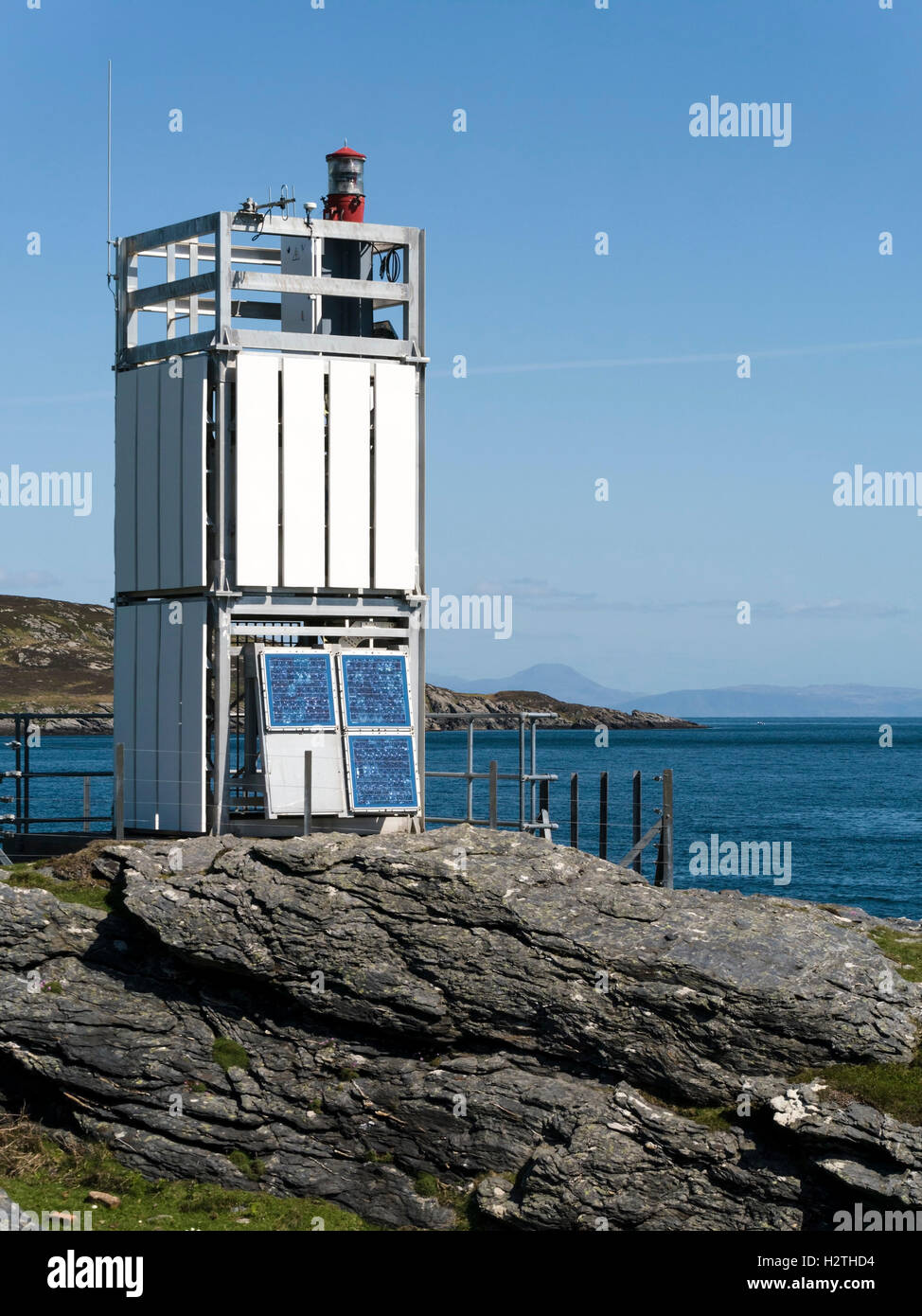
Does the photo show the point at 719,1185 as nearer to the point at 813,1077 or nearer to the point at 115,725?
the point at 813,1077

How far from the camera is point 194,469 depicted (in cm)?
2298

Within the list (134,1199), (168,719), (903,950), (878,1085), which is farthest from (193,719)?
(878,1085)

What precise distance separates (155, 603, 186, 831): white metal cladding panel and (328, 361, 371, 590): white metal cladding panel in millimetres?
2799

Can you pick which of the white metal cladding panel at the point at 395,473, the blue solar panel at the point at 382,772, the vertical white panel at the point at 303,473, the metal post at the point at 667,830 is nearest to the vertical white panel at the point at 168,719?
the vertical white panel at the point at 303,473

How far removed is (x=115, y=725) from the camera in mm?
24672

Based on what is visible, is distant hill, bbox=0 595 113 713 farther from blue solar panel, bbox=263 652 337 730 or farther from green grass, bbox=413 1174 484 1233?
green grass, bbox=413 1174 484 1233

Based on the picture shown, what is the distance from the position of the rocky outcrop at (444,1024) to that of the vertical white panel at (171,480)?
16.6 feet

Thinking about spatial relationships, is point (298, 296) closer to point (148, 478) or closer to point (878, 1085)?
point (148, 478)

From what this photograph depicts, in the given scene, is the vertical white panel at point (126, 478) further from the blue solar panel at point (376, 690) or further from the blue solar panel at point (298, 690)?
the blue solar panel at point (376, 690)

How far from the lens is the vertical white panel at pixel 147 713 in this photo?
23719 millimetres

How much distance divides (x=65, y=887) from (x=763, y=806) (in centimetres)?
8208

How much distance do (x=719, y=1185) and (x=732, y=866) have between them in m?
54.5

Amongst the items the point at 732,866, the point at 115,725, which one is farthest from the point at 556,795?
the point at 115,725

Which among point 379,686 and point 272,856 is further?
point 379,686
